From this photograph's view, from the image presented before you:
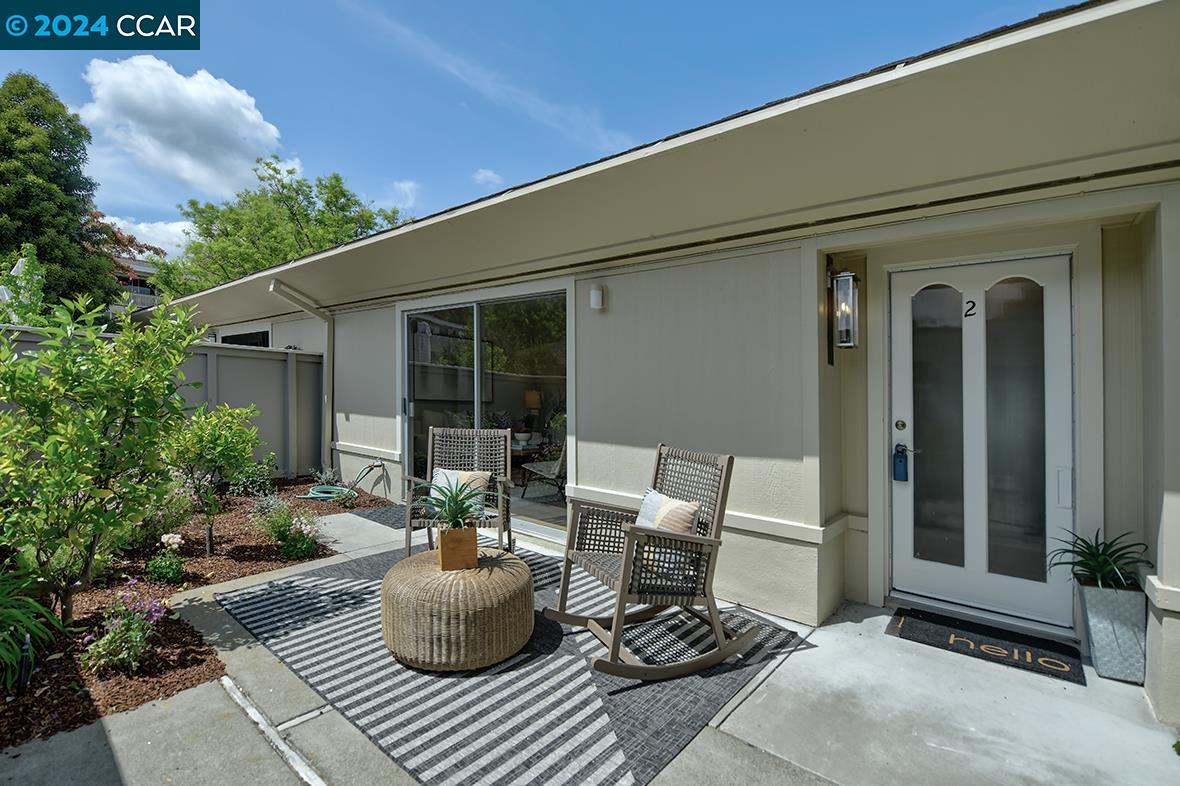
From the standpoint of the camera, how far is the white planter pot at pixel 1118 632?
7.94 ft

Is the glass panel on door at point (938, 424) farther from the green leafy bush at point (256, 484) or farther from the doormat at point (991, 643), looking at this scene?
the green leafy bush at point (256, 484)

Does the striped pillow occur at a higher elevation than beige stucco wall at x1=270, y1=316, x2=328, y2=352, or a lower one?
lower

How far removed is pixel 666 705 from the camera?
2234 millimetres

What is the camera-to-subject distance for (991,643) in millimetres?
2824

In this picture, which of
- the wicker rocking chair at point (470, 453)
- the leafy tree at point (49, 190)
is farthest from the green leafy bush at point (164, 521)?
the leafy tree at point (49, 190)

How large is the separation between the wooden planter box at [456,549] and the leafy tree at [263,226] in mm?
16772

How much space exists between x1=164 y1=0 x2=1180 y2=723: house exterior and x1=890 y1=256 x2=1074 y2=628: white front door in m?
0.01

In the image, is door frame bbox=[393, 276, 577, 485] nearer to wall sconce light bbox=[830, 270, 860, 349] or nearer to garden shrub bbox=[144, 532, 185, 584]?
wall sconce light bbox=[830, 270, 860, 349]

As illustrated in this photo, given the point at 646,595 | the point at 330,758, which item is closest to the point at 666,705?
the point at 646,595

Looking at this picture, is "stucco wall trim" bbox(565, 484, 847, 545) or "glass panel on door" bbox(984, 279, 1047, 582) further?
"stucco wall trim" bbox(565, 484, 847, 545)

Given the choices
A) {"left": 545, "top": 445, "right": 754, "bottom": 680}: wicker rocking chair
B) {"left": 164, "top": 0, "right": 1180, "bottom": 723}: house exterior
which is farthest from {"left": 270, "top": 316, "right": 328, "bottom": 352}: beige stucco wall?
{"left": 545, "top": 445, "right": 754, "bottom": 680}: wicker rocking chair

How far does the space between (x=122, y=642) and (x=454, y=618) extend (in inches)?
61.6

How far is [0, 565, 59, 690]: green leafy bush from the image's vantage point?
2.20 meters

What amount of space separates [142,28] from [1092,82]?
5.90m
